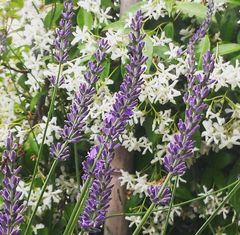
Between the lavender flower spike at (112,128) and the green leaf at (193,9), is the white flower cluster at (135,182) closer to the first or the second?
the green leaf at (193,9)

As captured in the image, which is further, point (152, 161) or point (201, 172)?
point (201, 172)

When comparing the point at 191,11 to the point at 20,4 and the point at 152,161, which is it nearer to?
the point at 152,161

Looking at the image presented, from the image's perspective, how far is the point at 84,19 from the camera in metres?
1.47

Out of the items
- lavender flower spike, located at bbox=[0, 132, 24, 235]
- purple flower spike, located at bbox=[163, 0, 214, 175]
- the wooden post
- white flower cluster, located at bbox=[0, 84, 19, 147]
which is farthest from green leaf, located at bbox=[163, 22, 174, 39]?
lavender flower spike, located at bbox=[0, 132, 24, 235]

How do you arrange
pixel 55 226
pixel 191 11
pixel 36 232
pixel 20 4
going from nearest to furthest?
pixel 191 11 → pixel 36 232 → pixel 55 226 → pixel 20 4

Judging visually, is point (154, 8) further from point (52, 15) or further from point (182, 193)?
point (182, 193)

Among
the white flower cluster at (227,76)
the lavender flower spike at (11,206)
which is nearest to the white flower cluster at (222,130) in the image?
the white flower cluster at (227,76)

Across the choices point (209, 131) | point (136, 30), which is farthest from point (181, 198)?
point (136, 30)

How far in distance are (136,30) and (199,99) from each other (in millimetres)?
119

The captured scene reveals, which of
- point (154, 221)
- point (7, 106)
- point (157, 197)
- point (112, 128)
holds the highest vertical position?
point (112, 128)

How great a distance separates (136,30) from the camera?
2.41 ft

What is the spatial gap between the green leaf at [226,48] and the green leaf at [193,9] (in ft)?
0.27

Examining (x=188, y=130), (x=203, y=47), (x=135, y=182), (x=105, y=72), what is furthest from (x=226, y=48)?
(x=188, y=130)

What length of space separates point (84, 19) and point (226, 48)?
1.23 feet
